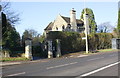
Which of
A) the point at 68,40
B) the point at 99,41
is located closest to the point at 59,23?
the point at 99,41

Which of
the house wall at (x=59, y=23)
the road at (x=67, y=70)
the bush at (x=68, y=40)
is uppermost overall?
the house wall at (x=59, y=23)

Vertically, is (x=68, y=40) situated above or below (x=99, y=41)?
above

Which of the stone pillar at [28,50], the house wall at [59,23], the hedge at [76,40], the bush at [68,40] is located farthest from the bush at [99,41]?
the stone pillar at [28,50]

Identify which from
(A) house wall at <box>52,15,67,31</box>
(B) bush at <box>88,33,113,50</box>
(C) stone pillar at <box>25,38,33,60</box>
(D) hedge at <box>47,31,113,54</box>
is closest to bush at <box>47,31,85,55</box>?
(D) hedge at <box>47,31,113,54</box>

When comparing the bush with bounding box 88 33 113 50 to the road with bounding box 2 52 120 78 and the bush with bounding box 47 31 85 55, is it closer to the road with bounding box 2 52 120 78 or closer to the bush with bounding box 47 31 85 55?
the bush with bounding box 47 31 85 55

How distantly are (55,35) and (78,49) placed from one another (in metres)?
8.21

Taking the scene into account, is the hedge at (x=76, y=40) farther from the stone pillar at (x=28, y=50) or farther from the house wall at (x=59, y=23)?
the house wall at (x=59, y=23)

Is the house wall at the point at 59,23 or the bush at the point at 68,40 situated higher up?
the house wall at the point at 59,23

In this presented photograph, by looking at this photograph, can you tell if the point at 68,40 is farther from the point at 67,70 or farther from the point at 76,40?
the point at 67,70

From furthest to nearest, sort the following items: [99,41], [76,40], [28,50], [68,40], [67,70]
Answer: [99,41] < [76,40] < [68,40] < [28,50] < [67,70]

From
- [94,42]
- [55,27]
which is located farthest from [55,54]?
[55,27]

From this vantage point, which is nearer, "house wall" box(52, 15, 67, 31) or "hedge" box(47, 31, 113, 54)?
"hedge" box(47, 31, 113, 54)

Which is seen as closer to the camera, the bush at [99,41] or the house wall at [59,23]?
the bush at [99,41]

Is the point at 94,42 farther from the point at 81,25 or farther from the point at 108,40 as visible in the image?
the point at 81,25
